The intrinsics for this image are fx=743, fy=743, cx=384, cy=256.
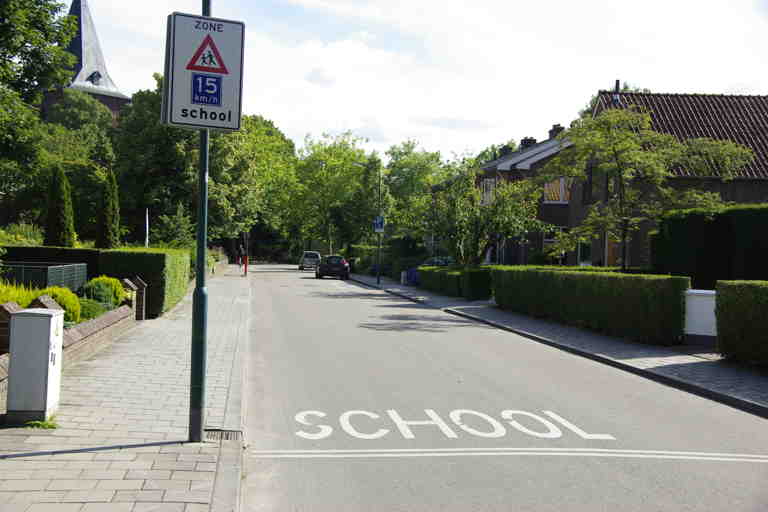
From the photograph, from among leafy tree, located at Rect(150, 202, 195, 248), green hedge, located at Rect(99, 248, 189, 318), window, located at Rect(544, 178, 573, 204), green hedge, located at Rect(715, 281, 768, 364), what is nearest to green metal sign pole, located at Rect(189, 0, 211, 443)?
green hedge, located at Rect(715, 281, 768, 364)

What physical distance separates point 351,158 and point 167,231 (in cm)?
4033

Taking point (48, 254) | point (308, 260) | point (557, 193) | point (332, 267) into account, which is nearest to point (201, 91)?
point (48, 254)

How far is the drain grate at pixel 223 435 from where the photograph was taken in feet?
21.3

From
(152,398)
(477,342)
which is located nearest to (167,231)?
(477,342)

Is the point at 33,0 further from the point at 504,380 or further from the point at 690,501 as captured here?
the point at 690,501

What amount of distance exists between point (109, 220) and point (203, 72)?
22322 mm

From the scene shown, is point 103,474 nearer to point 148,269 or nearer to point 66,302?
point 66,302

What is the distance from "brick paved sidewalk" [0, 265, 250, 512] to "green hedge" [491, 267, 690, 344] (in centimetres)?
793

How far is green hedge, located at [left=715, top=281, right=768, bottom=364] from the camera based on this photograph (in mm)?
11234

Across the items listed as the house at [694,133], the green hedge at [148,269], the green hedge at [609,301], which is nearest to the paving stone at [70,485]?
the green hedge at [609,301]

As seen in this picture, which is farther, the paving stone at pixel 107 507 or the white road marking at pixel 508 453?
the white road marking at pixel 508 453

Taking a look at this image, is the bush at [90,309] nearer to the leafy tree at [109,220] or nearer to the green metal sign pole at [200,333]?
the green metal sign pole at [200,333]

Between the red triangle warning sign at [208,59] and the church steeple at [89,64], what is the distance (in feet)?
266

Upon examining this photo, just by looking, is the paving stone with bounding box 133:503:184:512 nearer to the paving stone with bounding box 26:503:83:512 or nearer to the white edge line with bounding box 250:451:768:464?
the paving stone with bounding box 26:503:83:512
